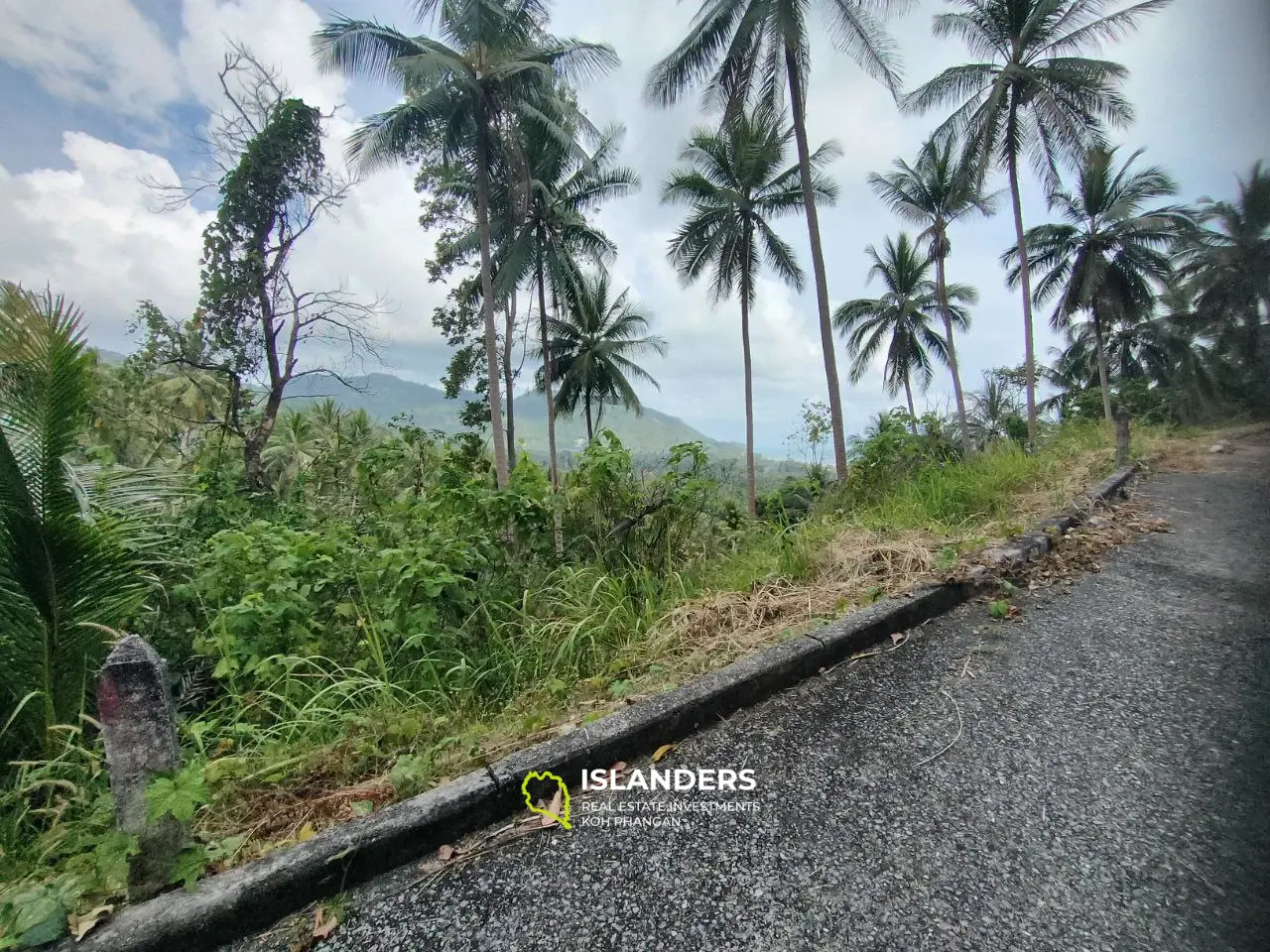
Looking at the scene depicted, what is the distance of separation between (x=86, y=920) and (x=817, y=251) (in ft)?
37.3

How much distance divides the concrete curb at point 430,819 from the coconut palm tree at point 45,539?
131 centimetres

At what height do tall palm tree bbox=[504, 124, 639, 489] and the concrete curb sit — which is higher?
tall palm tree bbox=[504, 124, 639, 489]

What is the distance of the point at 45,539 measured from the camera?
1940mm

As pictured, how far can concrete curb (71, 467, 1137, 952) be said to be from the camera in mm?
1208

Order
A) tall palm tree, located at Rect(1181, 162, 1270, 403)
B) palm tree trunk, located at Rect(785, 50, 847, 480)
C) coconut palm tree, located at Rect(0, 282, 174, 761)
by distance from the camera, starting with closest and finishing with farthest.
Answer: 1. tall palm tree, located at Rect(1181, 162, 1270, 403)
2. coconut palm tree, located at Rect(0, 282, 174, 761)
3. palm tree trunk, located at Rect(785, 50, 847, 480)

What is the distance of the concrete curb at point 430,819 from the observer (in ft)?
3.96

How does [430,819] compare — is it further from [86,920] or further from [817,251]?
[817,251]

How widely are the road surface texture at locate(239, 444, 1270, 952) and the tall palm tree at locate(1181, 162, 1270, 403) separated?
0.18 metres

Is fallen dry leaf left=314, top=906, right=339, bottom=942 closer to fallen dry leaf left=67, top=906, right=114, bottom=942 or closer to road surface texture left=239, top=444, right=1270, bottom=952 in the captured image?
road surface texture left=239, top=444, right=1270, bottom=952

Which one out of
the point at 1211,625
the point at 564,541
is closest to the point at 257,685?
the point at 564,541

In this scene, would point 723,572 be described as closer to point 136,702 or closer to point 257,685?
point 257,685

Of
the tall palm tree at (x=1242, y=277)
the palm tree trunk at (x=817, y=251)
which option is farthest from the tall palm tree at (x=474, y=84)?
the tall palm tree at (x=1242, y=277)

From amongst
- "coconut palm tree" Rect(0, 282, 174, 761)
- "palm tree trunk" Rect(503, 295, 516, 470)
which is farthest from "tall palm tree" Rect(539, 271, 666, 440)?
"coconut palm tree" Rect(0, 282, 174, 761)
